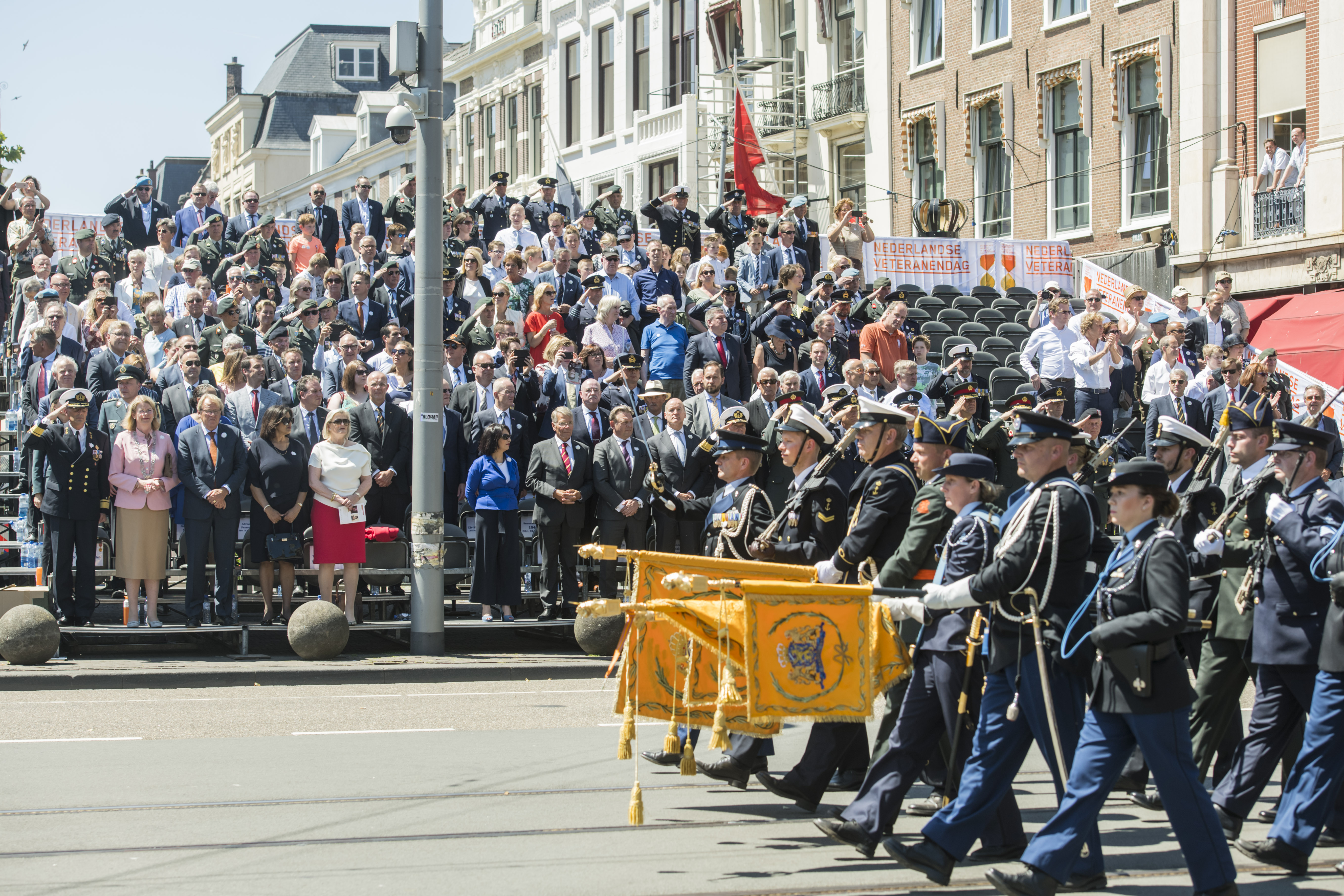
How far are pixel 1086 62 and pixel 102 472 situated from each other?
22054 mm

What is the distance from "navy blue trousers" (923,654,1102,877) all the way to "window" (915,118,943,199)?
28813 millimetres

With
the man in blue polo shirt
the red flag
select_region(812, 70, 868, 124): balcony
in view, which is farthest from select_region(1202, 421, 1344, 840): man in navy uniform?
select_region(812, 70, 868, 124): balcony

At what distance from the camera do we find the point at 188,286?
17.6 metres

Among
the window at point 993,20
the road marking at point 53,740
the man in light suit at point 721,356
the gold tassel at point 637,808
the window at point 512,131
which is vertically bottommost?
the road marking at point 53,740

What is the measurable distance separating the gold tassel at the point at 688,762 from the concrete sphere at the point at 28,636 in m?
7.54

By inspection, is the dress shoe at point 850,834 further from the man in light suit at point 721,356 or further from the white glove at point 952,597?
the man in light suit at point 721,356

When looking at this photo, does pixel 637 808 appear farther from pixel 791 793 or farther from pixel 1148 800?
pixel 1148 800

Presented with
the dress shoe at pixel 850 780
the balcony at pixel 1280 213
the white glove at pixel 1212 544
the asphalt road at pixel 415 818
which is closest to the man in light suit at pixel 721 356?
the asphalt road at pixel 415 818

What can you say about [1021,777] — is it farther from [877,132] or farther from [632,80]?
[632,80]

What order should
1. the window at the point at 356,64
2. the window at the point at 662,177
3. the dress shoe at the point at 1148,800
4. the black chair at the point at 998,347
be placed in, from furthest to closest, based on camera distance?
the window at the point at 356,64 → the window at the point at 662,177 → the black chair at the point at 998,347 → the dress shoe at the point at 1148,800

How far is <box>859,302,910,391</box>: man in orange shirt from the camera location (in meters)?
18.3

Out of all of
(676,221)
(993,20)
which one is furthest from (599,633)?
(993,20)

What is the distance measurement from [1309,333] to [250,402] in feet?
53.5

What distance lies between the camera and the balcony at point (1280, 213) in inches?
1006
